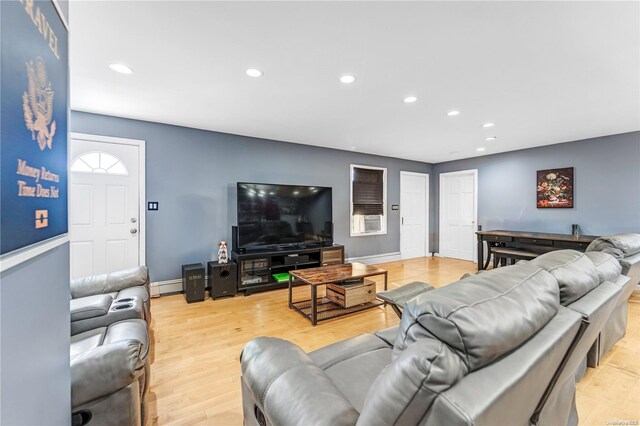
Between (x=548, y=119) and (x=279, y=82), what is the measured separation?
338 cm

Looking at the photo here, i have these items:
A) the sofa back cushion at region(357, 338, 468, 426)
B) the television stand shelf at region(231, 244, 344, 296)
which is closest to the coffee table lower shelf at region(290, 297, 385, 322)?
the television stand shelf at region(231, 244, 344, 296)

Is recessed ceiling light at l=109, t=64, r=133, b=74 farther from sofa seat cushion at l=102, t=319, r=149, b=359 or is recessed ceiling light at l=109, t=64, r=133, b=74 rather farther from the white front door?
sofa seat cushion at l=102, t=319, r=149, b=359

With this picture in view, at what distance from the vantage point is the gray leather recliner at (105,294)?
1.78 meters

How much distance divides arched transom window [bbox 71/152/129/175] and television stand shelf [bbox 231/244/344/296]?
1.79m

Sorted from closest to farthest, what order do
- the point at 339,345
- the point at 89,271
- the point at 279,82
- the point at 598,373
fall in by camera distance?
the point at 339,345
the point at 598,373
the point at 279,82
the point at 89,271

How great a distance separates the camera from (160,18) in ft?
5.43

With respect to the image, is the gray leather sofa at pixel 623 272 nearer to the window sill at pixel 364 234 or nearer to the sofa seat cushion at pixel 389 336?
the sofa seat cushion at pixel 389 336

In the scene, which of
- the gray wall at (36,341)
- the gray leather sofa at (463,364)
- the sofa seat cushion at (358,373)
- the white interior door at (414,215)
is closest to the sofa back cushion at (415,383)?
the gray leather sofa at (463,364)

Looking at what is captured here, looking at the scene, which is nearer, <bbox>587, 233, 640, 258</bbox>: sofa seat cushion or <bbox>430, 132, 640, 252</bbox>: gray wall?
<bbox>587, 233, 640, 258</bbox>: sofa seat cushion

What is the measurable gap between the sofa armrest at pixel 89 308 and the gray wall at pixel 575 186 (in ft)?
20.6

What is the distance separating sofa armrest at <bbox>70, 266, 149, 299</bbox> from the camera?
217cm

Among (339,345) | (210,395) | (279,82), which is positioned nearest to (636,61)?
(279,82)

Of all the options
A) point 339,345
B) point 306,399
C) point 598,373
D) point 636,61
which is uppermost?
point 636,61

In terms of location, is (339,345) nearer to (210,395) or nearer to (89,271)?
(210,395)
